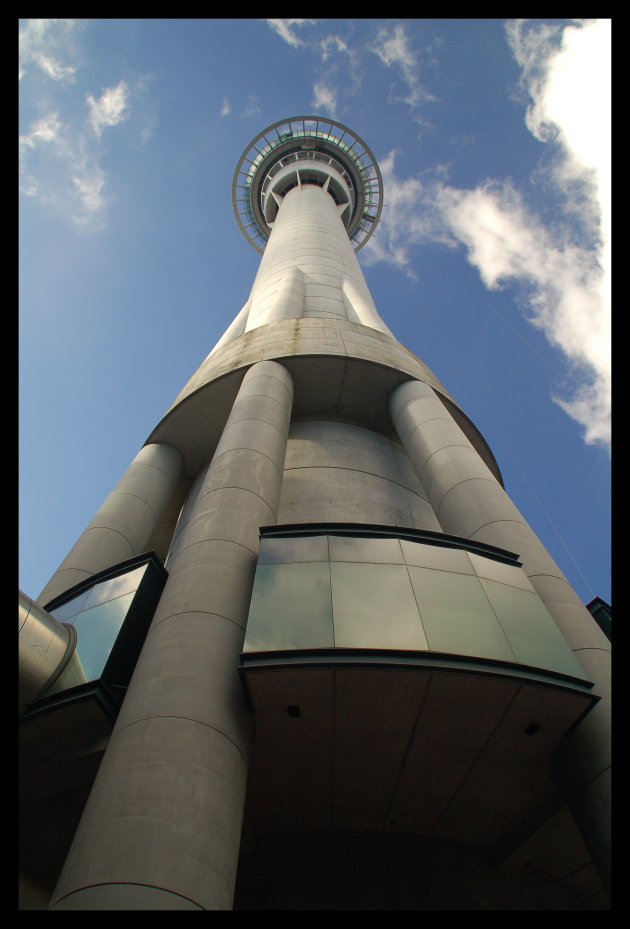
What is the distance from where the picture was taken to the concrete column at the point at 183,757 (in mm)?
6297

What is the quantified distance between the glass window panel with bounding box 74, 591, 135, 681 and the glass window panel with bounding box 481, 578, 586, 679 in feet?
23.9

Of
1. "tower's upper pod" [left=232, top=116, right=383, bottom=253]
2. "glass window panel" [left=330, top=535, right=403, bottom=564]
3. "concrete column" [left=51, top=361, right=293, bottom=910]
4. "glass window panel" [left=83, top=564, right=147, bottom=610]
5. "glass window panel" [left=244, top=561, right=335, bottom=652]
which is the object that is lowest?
"concrete column" [left=51, top=361, right=293, bottom=910]

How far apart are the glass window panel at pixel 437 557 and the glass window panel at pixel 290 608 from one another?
1.86 meters

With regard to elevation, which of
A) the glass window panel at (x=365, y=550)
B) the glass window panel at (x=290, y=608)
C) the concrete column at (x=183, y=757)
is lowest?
the concrete column at (x=183, y=757)

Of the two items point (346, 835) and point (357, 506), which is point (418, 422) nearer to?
point (357, 506)

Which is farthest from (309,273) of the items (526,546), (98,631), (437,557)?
(98,631)

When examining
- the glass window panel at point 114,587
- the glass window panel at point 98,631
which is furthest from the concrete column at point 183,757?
the glass window panel at point 114,587

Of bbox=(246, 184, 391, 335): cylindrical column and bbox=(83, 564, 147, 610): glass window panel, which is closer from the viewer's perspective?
bbox=(83, 564, 147, 610): glass window panel

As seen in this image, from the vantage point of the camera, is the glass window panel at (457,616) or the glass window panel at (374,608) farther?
the glass window panel at (457,616)

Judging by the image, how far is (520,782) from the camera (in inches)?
387

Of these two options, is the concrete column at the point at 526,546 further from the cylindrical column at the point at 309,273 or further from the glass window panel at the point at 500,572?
the cylindrical column at the point at 309,273

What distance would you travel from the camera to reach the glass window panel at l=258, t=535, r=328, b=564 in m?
10.8

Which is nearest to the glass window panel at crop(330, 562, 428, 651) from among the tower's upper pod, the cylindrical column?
the cylindrical column

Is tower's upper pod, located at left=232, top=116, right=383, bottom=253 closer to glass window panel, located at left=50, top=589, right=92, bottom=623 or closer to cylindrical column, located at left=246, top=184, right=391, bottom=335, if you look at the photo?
cylindrical column, located at left=246, top=184, right=391, bottom=335
